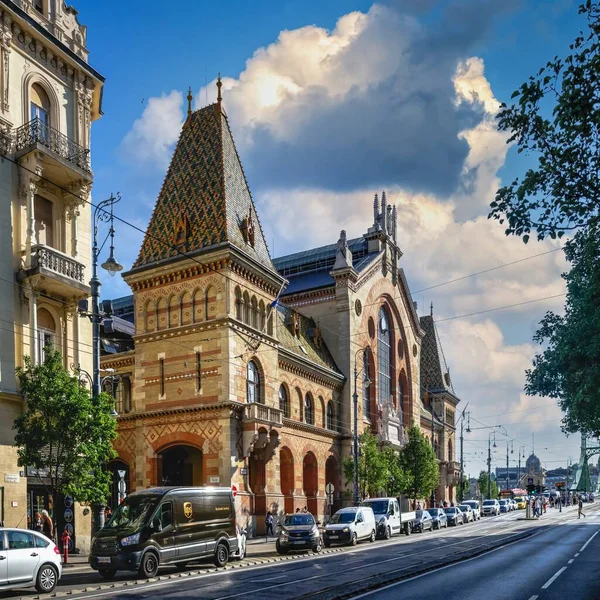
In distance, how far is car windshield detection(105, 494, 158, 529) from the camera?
74.9 feet

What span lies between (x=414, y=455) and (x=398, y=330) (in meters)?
10.8

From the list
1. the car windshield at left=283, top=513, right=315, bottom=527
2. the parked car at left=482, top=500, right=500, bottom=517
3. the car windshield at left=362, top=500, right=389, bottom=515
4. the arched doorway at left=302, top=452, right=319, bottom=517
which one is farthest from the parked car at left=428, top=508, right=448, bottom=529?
the parked car at left=482, top=500, right=500, bottom=517

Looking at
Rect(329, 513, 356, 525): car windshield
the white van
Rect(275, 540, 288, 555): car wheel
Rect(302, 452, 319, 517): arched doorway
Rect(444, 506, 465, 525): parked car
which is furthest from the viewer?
Rect(444, 506, 465, 525): parked car

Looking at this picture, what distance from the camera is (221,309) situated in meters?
41.4

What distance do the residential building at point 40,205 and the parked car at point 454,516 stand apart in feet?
120

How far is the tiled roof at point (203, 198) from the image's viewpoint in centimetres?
4303

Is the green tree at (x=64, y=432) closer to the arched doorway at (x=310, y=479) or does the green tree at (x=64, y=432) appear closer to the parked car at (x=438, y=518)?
the arched doorway at (x=310, y=479)

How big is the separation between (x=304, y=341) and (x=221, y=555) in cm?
2879

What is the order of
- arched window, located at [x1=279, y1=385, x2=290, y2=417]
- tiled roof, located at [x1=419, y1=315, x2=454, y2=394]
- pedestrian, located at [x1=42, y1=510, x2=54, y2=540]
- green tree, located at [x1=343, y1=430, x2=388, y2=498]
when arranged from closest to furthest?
pedestrian, located at [x1=42, y1=510, x2=54, y2=540]
arched window, located at [x1=279, y1=385, x2=290, y2=417]
green tree, located at [x1=343, y1=430, x2=388, y2=498]
tiled roof, located at [x1=419, y1=315, x2=454, y2=394]

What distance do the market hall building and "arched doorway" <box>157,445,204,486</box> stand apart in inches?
2.7

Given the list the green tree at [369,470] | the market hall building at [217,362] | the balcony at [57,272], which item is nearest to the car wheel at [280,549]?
the market hall building at [217,362]

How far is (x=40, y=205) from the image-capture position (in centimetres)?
2930

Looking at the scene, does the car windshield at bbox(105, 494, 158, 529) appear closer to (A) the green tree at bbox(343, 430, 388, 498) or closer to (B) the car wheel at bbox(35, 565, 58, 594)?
(B) the car wheel at bbox(35, 565, 58, 594)

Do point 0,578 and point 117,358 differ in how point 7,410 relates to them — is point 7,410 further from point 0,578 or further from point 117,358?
point 117,358
